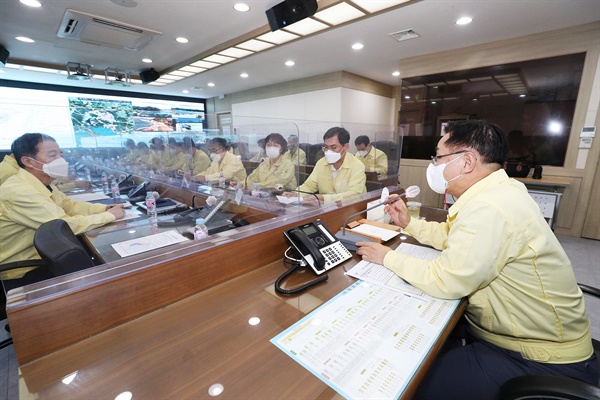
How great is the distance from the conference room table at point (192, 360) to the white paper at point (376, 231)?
0.56 metres

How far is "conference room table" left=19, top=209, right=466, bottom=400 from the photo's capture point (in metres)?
0.58

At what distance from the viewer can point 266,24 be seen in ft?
11.5

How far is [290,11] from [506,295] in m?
3.10

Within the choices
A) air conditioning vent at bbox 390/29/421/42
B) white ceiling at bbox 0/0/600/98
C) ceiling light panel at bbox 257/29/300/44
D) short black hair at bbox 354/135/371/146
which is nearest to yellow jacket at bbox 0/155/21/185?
white ceiling at bbox 0/0/600/98

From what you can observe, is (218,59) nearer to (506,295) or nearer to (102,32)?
(102,32)

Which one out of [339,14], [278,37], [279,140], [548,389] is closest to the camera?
[548,389]

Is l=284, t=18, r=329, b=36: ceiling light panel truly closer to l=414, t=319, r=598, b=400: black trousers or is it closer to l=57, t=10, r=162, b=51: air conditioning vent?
l=57, t=10, r=162, b=51: air conditioning vent

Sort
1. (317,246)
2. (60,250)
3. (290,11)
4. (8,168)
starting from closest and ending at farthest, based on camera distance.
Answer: (60,250) < (317,246) < (8,168) < (290,11)

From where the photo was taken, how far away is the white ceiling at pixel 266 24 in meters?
2.98

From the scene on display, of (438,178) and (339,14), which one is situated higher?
(339,14)

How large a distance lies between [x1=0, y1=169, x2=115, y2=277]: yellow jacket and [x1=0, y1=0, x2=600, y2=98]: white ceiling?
245 cm

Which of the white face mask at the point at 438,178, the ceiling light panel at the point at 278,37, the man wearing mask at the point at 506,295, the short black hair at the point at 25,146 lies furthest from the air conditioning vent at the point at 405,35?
the short black hair at the point at 25,146

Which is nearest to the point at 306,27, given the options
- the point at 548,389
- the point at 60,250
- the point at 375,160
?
the point at 375,160

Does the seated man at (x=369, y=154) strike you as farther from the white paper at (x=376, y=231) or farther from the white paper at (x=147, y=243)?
the white paper at (x=147, y=243)
